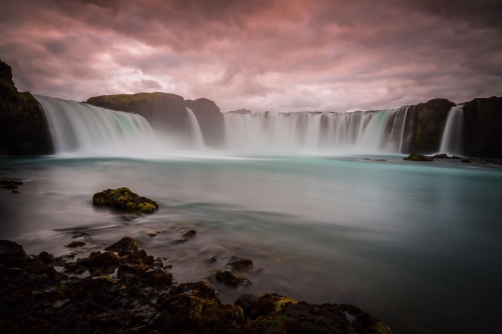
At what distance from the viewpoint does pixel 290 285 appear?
14.0 ft

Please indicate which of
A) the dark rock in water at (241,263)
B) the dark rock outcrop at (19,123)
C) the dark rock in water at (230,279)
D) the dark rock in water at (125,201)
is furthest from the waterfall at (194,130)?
the dark rock in water at (230,279)

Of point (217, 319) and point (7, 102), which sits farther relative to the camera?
point (7, 102)

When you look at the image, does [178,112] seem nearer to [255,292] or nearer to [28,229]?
[28,229]

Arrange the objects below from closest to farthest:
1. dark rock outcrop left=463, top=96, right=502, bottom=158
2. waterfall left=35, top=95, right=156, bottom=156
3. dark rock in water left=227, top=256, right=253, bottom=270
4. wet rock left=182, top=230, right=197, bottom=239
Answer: dark rock in water left=227, top=256, right=253, bottom=270 → wet rock left=182, top=230, right=197, bottom=239 → waterfall left=35, top=95, right=156, bottom=156 → dark rock outcrop left=463, top=96, right=502, bottom=158

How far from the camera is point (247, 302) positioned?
3473 millimetres

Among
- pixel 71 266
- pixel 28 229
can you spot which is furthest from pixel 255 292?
pixel 28 229

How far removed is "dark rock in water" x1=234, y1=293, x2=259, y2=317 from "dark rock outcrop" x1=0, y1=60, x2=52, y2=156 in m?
27.5

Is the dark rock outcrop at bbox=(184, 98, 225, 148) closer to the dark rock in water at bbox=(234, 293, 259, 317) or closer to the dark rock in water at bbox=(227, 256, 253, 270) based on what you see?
the dark rock in water at bbox=(227, 256, 253, 270)

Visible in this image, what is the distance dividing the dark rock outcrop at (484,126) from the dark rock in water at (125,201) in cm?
5602

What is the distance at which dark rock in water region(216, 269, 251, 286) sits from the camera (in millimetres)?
4176

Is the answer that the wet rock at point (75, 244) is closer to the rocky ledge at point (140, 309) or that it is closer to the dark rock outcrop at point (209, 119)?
the rocky ledge at point (140, 309)

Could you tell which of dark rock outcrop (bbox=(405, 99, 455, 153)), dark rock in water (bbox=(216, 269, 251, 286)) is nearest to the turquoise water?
dark rock in water (bbox=(216, 269, 251, 286))

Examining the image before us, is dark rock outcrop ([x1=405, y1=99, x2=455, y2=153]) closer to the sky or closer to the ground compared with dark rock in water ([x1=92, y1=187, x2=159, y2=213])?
closer to the sky

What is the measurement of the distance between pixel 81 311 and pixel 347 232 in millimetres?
6714
